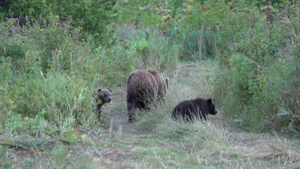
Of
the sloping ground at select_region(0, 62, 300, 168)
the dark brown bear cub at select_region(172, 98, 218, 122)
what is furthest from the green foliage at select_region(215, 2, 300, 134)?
the dark brown bear cub at select_region(172, 98, 218, 122)

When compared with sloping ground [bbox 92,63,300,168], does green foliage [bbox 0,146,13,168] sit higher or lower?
higher

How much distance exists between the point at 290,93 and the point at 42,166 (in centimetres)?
475

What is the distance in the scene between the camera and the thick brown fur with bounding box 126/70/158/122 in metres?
9.53

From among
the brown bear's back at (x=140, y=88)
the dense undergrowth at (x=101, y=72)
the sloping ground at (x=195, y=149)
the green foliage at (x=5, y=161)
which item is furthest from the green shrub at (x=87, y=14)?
the green foliage at (x=5, y=161)

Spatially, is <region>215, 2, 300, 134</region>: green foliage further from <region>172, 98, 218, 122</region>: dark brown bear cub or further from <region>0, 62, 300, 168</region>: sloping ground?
<region>172, 98, 218, 122</region>: dark brown bear cub

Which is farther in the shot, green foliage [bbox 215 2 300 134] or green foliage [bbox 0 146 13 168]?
green foliage [bbox 215 2 300 134]

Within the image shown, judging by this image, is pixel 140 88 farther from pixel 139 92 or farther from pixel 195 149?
pixel 195 149

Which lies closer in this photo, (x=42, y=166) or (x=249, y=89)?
(x=42, y=166)

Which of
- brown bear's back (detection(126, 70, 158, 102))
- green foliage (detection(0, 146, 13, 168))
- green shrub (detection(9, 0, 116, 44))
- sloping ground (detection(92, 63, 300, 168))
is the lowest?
sloping ground (detection(92, 63, 300, 168))

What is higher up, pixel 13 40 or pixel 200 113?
pixel 13 40

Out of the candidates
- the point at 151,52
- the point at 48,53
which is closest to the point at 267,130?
the point at 48,53

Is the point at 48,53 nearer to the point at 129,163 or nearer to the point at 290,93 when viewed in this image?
the point at 129,163

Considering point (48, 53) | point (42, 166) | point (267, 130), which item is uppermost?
point (48, 53)

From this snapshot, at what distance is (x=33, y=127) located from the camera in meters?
6.32
